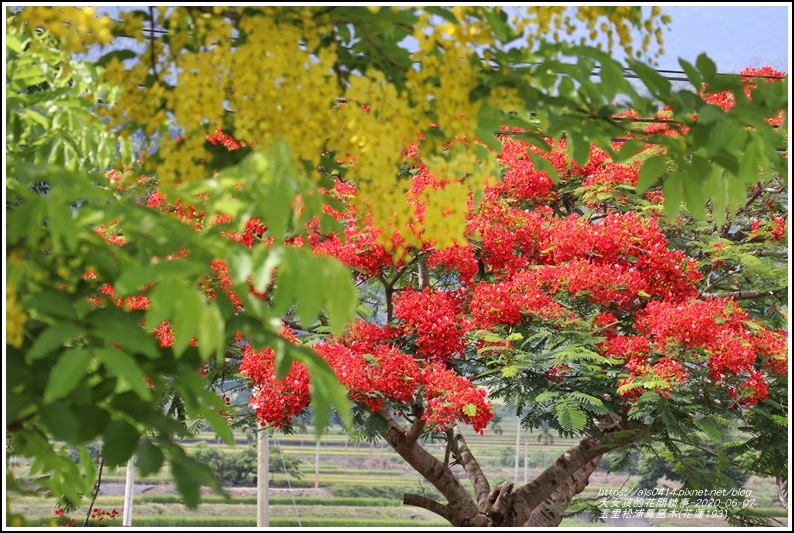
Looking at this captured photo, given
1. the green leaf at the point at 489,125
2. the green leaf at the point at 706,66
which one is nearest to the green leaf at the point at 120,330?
the green leaf at the point at 489,125

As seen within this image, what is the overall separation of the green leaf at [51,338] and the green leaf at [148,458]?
0.25 meters

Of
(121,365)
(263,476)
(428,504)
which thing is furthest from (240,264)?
(263,476)

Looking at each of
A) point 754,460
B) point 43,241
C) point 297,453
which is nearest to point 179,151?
point 43,241

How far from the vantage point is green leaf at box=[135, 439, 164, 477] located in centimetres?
157

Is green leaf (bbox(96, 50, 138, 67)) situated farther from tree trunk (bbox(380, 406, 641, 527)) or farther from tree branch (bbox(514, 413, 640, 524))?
tree branch (bbox(514, 413, 640, 524))

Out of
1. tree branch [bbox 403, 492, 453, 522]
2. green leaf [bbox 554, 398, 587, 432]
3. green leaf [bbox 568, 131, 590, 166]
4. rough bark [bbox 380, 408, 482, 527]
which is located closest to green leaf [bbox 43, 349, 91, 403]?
green leaf [bbox 568, 131, 590, 166]

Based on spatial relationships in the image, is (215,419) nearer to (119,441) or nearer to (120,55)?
(119,441)

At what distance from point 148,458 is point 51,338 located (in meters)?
0.28

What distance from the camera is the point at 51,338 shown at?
1470 mm

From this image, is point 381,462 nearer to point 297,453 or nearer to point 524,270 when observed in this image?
point 297,453

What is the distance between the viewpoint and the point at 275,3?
1863 millimetres

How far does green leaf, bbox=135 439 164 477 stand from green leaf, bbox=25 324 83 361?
9.7 inches

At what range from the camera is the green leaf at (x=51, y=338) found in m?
1.43

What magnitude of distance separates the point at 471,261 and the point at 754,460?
6.85 feet
